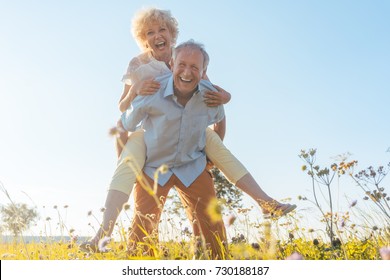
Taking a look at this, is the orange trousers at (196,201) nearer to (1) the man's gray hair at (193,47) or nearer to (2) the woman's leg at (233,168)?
(2) the woman's leg at (233,168)

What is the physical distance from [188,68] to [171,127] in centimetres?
62

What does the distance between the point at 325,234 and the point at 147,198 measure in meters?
1.83

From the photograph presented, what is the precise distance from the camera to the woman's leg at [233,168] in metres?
4.96

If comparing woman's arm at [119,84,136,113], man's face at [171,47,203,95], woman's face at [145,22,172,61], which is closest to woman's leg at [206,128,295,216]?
man's face at [171,47,203,95]

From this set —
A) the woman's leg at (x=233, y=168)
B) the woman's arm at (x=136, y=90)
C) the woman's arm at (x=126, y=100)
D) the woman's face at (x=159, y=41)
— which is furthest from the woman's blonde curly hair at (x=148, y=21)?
the woman's leg at (x=233, y=168)

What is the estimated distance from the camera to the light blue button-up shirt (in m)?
5.03

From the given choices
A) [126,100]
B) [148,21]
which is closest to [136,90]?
[126,100]

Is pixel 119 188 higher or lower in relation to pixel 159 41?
lower

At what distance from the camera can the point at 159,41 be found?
238 inches

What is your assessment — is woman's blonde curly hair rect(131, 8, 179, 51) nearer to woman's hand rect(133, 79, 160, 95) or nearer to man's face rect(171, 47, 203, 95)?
woman's hand rect(133, 79, 160, 95)

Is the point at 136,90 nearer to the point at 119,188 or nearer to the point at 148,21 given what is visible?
the point at 119,188

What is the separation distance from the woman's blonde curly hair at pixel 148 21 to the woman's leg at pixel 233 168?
1.69 metres

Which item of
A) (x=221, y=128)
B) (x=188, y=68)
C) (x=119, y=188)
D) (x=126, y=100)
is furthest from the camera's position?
(x=221, y=128)
